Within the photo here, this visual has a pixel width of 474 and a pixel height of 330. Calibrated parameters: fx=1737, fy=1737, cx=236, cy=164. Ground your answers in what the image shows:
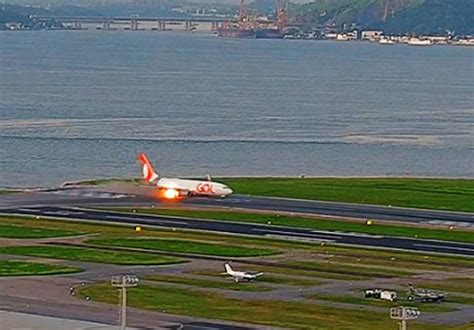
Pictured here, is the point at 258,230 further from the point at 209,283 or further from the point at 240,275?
the point at 209,283

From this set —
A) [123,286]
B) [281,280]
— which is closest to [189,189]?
[281,280]

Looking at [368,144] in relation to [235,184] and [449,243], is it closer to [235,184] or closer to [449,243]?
[235,184]

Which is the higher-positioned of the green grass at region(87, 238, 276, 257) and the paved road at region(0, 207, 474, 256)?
the green grass at region(87, 238, 276, 257)

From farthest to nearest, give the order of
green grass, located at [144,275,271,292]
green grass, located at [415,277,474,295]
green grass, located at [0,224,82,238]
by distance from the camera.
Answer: green grass, located at [0,224,82,238], green grass, located at [415,277,474,295], green grass, located at [144,275,271,292]

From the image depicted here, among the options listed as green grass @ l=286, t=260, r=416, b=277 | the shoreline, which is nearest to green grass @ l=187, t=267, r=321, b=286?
green grass @ l=286, t=260, r=416, b=277

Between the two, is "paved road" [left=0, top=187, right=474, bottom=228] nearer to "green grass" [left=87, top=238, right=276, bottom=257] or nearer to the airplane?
"green grass" [left=87, top=238, right=276, bottom=257]

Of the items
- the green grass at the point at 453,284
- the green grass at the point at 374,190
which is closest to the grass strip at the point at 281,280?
the green grass at the point at 453,284

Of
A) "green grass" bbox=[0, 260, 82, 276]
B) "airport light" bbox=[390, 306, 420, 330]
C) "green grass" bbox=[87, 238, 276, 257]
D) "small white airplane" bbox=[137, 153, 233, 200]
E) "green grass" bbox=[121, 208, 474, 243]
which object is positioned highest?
"airport light" bbox=[390, 306, 420, 330]

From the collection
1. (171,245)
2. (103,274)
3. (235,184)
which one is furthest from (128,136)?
(103,274)
